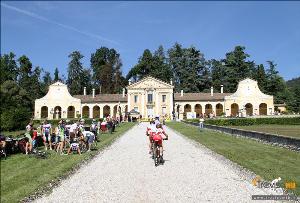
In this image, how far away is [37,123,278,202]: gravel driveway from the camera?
8359 millimetres

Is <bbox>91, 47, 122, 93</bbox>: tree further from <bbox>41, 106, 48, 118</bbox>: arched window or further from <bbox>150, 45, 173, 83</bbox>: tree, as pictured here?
<bbox>41, 106, 48, 118</bbox>: arched window

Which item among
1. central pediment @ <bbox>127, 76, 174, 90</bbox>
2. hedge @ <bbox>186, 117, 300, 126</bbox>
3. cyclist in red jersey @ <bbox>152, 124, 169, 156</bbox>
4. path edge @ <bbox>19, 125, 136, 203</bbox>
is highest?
central pediment @ <bbox>127, 76, 174, 90</bbox>

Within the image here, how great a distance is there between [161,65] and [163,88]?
21.1 meters

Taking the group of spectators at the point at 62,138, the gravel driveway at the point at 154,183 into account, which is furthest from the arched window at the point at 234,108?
the gravel driveway at the point at 154,183

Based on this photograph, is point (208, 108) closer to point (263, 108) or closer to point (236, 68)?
point (263, 108)

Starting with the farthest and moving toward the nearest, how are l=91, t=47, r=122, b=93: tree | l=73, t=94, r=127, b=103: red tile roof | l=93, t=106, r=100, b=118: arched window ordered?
l=91, t=47, r=122, b=93: tree < l=93, t=106, r=100, b=118: arched window < l=73, t=94, r=127, b=103: red tile roof

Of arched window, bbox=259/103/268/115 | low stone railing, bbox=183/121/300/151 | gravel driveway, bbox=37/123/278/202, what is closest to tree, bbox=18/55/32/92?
arched window, bbox=259/103/268/115

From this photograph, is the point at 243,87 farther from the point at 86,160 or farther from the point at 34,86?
the point at 86,160

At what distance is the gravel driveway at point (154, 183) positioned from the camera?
27.4 feet

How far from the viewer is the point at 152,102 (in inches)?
3061

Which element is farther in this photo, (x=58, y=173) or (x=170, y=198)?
(x=58, y=173)

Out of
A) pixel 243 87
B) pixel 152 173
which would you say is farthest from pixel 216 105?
pixel 152 173

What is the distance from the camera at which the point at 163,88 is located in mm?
77812

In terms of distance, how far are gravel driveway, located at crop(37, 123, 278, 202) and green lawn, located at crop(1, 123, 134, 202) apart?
533 mm
